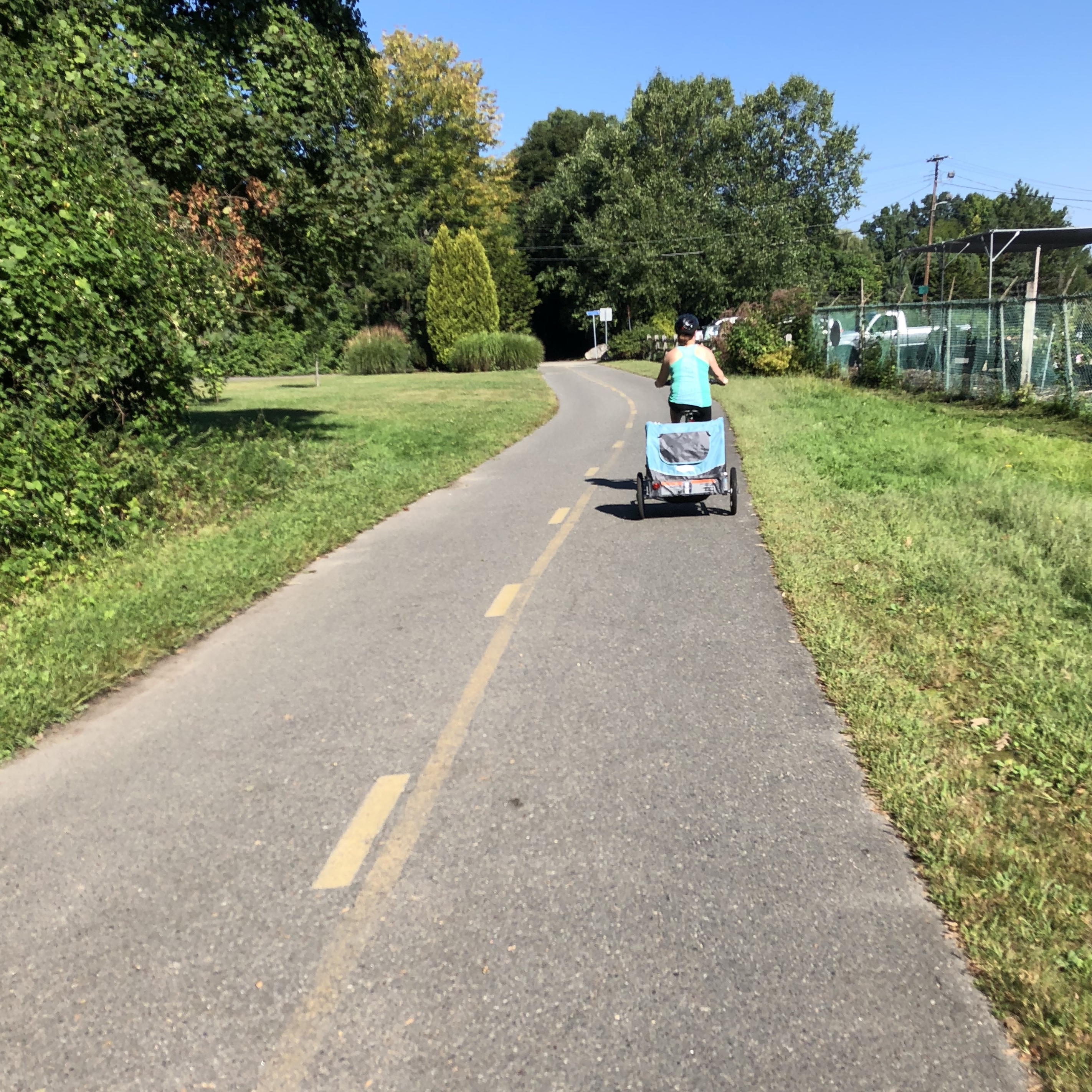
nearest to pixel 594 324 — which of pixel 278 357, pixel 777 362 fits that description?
pixel 278 357

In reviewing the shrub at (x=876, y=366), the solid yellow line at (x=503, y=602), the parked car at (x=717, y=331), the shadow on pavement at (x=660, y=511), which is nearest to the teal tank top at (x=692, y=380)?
the shadow on pavement at (x=660, y=511)

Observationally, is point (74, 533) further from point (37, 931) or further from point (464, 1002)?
point (464, 1002)

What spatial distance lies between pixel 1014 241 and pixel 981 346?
19.2 feet

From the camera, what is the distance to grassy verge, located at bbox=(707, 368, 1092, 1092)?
9.84ft

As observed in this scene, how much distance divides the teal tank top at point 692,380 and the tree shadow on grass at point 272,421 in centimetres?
833

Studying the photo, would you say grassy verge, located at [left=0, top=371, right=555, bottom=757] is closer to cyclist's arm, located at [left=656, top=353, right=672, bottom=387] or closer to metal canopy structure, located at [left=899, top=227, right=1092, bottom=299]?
cyclist's arm, located at [left=656, top=353, right=672, bottom=387]

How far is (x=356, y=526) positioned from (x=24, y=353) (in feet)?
11.8

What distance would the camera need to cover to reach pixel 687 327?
9273mm

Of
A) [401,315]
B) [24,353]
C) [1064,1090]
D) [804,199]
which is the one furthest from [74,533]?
[804,199]

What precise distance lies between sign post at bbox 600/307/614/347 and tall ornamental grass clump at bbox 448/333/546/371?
7.53 m

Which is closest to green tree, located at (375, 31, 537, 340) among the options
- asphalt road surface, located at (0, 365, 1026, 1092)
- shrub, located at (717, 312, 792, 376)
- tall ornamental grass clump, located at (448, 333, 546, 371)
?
tall ornamental grass clump, located at (448, 333, 546, 371)

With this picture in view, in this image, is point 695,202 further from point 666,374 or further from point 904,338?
point 666,374

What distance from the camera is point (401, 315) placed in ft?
193

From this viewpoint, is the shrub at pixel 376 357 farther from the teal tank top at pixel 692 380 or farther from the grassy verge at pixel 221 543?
the teal tank top at pixel 692 380
